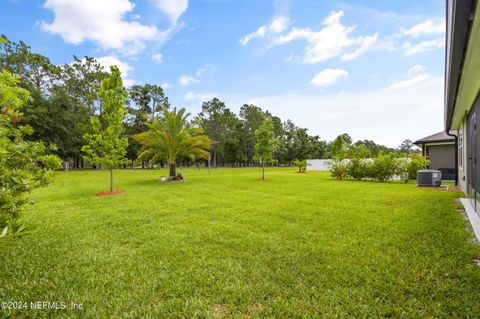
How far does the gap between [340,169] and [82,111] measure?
37.3 meters

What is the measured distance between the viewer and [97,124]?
33.6 ft

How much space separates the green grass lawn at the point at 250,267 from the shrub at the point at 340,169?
424 inches

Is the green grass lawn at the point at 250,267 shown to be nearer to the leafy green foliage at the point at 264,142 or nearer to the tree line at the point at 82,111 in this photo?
the leafy green foliage at the point at 264,142

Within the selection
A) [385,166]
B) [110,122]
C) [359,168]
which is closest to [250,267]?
[110,122]

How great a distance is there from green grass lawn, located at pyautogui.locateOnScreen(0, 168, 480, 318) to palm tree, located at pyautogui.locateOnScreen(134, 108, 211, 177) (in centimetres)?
1050

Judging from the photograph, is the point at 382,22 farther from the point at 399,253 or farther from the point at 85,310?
the point at 85,310

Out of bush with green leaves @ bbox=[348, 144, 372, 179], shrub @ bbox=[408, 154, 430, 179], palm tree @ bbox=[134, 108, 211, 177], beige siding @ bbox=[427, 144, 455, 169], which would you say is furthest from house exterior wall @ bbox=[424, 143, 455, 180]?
palm tree @ bbox=[134, 108, 211, 177]

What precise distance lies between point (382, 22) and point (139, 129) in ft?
132

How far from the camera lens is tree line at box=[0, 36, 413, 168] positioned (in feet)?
86.3

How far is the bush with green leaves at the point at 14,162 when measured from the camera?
2.13m

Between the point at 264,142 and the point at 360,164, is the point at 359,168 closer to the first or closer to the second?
the point at 360,164

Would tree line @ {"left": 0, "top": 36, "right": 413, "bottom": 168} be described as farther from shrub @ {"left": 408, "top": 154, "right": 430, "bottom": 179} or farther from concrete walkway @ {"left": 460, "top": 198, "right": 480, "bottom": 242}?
concrete walkway @ {"left": 460, "top": 198, "right": 480, "bottom": 242}

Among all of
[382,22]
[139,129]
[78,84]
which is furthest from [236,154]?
[382,22]

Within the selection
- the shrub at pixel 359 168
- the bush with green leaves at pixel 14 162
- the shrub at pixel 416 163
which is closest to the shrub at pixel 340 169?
the shrub at pixel 359 168
